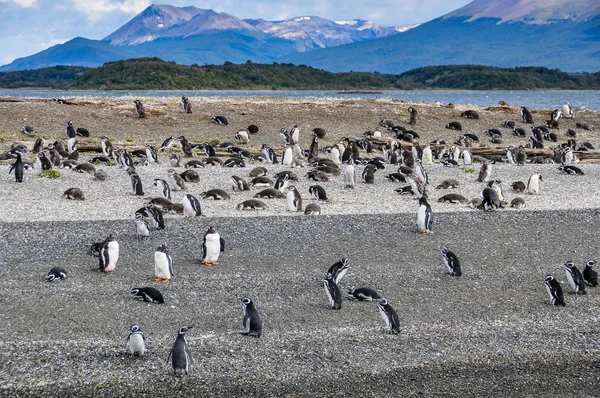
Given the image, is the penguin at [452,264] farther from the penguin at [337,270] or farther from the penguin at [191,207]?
the penguin at [191,207]

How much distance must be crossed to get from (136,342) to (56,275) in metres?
2.77

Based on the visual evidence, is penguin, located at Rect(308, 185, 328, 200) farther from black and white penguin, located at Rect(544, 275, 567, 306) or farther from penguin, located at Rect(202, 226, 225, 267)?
black and white penguin, located at Rect(544, 275, 567, 306)

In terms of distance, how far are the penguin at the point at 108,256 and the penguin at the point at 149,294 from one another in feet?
3.81

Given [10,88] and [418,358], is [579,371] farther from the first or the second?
[10,88]

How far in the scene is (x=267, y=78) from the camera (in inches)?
3809

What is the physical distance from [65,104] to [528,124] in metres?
19.2

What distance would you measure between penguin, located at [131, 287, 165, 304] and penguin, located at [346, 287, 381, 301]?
2251 millimetres

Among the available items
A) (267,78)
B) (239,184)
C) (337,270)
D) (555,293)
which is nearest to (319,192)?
(239,184)

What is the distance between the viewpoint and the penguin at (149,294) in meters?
8.59

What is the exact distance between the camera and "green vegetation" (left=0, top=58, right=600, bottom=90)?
7788 cm

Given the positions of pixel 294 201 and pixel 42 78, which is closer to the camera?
pixel 294 201

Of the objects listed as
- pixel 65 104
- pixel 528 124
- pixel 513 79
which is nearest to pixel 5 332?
pixel 65 104

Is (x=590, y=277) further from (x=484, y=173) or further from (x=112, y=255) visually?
(x=484, y=173)

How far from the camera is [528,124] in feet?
105
